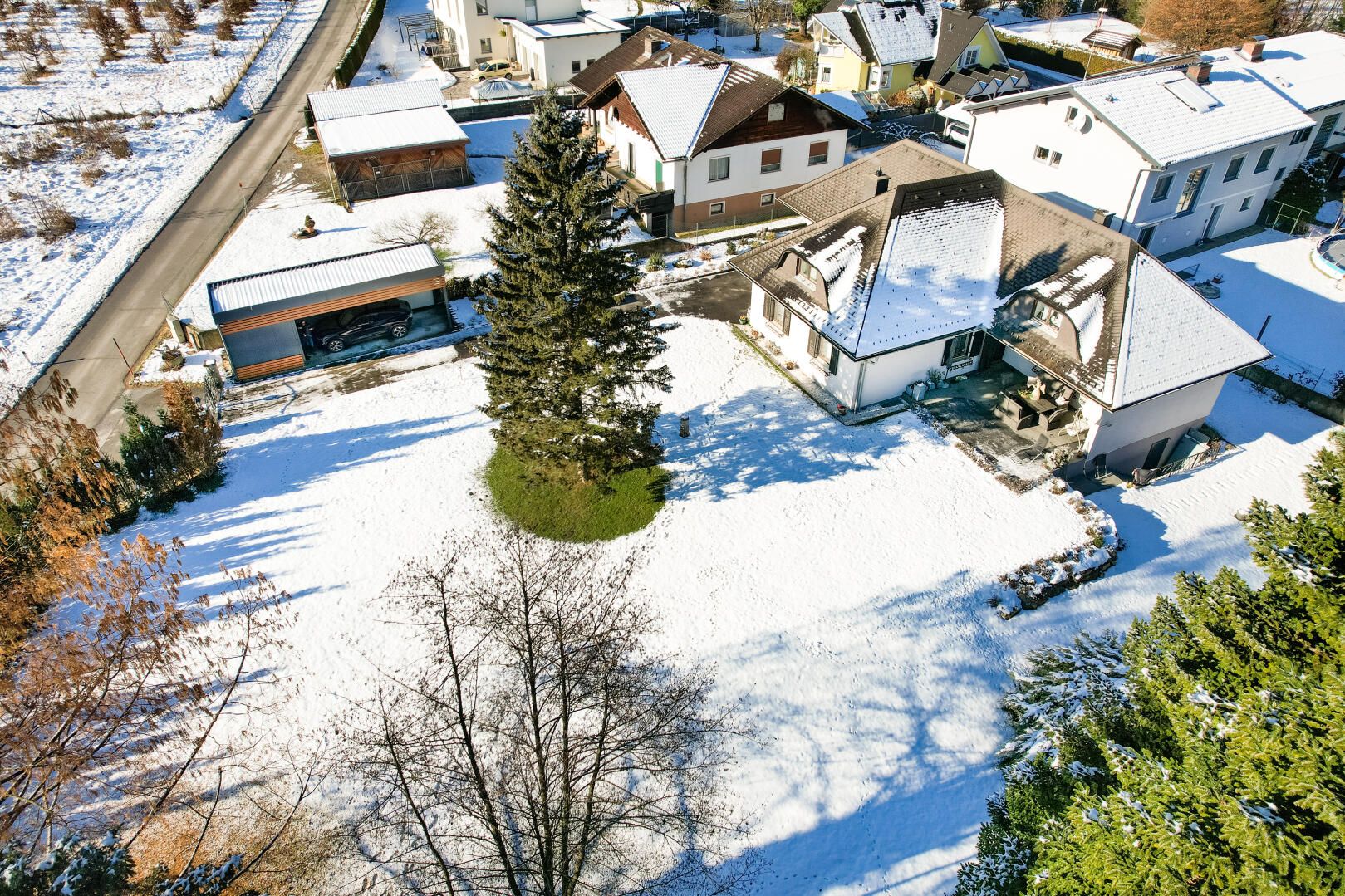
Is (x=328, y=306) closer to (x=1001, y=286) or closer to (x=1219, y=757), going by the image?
(x=1001, y=286)

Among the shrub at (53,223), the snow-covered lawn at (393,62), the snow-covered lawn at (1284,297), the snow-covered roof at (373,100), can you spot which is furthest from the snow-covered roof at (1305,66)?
the shrub at (53,223)

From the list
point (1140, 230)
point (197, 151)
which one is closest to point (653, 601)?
point (1140, 230)

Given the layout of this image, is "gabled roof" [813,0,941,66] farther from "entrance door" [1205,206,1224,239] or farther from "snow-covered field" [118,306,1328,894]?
"snow-covered field" [118,306,1328,894]

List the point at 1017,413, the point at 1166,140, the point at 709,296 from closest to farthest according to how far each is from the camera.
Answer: the point at 1017,413 → the point at 1166,140 → the point at 709,296

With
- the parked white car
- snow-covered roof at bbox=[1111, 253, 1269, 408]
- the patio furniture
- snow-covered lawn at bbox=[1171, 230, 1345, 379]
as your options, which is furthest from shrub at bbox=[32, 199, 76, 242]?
snow-covered lawn at bbox=[1171, 230, 1345, 379]

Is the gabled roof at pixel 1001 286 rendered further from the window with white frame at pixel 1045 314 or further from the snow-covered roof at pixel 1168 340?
the window with white frame at pixel 1045 314

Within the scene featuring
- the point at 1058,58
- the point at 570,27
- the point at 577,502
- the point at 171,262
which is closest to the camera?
the point at 577,502

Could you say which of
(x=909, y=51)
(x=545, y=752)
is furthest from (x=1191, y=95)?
(x=545, y=752)
